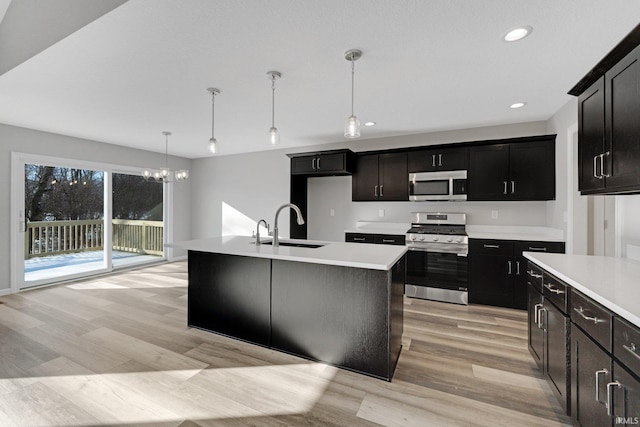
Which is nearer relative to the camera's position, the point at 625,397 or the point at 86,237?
the point at 625,397

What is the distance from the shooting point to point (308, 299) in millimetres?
2336

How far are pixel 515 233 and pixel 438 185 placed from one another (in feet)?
4.06

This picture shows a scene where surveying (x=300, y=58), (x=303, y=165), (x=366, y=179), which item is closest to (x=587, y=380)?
(x=300, y=58)

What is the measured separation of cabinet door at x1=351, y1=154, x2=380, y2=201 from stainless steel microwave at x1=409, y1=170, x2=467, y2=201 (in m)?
0.56

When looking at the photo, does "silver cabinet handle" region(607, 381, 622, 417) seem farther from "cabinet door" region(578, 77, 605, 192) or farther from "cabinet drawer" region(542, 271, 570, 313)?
"cabinet door" region(578, 77, 605, 192)

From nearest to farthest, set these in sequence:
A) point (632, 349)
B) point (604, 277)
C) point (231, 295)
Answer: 1. point (632, 349)
2. point (604, 277)
3. point (231, 295)

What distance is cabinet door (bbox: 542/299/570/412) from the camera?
159cm

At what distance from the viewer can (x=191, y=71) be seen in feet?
8.01

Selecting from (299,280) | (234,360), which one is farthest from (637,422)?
(234,360)

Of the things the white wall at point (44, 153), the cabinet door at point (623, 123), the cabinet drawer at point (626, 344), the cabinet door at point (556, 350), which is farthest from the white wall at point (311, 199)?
the cabinet drawer at point (626, 344)

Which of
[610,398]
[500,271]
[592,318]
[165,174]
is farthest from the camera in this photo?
[165,174]

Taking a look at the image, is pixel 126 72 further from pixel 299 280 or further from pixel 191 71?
pixel 299 280

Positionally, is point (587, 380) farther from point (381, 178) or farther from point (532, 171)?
point (381, 178)

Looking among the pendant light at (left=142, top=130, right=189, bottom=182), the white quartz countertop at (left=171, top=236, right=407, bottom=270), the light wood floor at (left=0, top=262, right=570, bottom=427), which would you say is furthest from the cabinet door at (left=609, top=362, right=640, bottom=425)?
the pendant light at (left=142, top=130, right=189, bottom=182)
